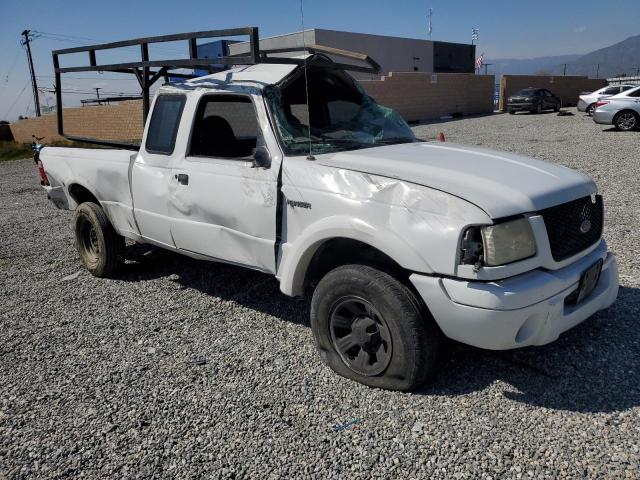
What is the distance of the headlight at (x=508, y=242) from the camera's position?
2643 mm

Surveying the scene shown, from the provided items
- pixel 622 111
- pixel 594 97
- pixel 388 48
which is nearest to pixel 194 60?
pixel 622 111

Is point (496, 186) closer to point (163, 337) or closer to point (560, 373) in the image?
point (560, 373)

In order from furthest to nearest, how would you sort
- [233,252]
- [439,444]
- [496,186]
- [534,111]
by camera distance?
1. [534,111]
2. [233,252]
3. [496,186]
4. [439,444]

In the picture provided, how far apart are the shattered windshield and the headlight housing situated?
138cm

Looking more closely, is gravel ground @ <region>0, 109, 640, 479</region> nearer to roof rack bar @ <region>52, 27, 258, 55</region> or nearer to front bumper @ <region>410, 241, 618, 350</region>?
front bumper @ <region>410, 241, 618, 350</region>

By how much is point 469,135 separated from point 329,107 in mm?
16679

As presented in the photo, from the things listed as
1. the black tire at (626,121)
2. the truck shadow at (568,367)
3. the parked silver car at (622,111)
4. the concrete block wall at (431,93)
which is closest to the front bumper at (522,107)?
the concrete block wall at (431,93)

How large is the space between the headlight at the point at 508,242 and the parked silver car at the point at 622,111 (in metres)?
17.8

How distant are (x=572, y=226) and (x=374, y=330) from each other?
1.32 metres

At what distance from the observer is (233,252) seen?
3.87 metres

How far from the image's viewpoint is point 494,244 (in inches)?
104

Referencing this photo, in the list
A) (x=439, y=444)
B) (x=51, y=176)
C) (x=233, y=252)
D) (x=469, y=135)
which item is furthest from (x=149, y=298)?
(x=469, y=135)

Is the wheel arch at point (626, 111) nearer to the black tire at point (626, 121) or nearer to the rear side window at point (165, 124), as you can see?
the black tire at point (626, 121)

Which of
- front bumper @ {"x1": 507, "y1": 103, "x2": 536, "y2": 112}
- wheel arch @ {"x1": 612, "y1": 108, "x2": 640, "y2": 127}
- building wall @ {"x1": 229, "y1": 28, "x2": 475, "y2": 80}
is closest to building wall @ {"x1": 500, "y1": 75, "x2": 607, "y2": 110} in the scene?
front bumper @ {"x1": 507, "y1": 103, "x2": 536, "y2": 112}
